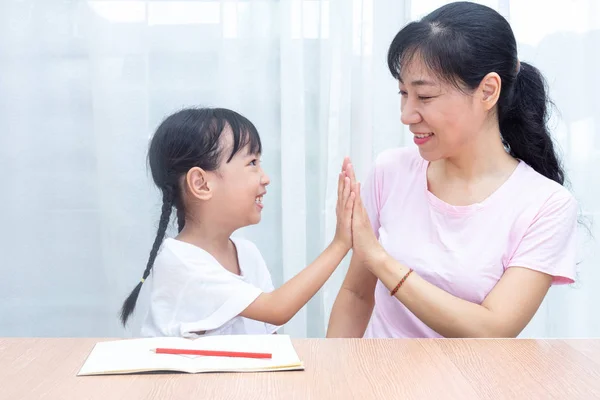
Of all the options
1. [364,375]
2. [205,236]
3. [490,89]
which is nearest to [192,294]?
[205,236]

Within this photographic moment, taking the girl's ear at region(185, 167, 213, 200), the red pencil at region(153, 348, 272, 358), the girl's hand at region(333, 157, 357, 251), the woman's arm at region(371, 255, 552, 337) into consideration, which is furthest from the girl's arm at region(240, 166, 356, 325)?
the red pencil at region(153, 348, 272, 358)

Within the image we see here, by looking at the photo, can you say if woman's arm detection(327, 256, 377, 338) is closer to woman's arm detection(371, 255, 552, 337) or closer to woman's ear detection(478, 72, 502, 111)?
woman's arm detection(371, 255, 552, 337)

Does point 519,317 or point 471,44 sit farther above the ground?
point 471,44

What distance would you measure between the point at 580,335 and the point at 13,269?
5.32ft

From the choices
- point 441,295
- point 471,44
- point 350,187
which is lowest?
point 441,295

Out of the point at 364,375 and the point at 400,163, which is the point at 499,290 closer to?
the point at 400,163

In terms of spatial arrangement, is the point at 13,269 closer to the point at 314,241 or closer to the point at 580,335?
the point at 314,241

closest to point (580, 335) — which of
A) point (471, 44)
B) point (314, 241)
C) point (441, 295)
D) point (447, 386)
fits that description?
point (314, 241)

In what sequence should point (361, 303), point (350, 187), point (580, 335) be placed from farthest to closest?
point (580, 335)
point (361, 303)
point (350, 187)

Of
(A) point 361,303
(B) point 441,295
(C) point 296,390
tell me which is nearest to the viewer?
(C) point 296,390

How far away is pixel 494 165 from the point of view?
1619 millimetres

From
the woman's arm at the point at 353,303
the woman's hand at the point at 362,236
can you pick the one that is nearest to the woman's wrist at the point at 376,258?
the woman's hand at the point at 362,236

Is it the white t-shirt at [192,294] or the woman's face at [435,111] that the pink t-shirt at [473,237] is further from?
the white t-shirt at [192,294]

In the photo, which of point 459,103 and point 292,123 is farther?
point 292,123
